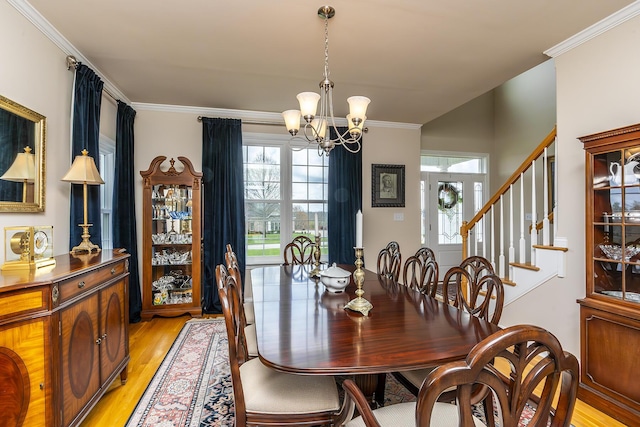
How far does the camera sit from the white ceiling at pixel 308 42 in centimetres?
219

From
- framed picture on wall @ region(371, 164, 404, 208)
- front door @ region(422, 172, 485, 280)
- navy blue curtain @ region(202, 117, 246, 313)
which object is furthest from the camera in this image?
front door @ region(422, 172, 485, 280)

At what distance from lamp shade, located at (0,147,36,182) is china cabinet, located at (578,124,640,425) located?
3.64 meters

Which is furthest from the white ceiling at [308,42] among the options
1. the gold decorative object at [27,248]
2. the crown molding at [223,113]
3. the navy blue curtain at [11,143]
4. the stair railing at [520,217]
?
the gold decorative object at [27,248]

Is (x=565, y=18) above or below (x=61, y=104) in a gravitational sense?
above

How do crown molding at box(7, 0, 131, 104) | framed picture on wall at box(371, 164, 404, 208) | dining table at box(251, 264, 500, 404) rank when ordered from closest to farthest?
dining table at box(251, 264, 500, 404) < crown molding at box(7, 0, 131, 104) < framed picture on wall at box(371, 164, 404, 208)

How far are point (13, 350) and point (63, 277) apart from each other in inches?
13.4

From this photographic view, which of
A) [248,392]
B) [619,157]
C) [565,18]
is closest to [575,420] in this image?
[619,157]

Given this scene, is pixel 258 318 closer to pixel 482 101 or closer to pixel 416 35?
pixel 416 35

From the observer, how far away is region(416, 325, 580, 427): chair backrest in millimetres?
742

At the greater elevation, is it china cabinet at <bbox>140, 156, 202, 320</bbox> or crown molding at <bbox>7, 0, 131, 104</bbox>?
crown molding at <bbox>7, 0, 131, 104</bbox>

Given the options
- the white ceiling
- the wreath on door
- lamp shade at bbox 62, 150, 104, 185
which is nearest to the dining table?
lamp shade at bbox 62, 150, 104, 185

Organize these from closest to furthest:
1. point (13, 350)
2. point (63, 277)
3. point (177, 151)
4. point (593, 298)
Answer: point (13, 350) → point (63, 277) → point (593, 298) → point (177, 151)

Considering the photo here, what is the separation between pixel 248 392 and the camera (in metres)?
1.49

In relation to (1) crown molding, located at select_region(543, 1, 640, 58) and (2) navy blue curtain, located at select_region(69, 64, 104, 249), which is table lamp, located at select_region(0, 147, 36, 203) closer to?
(2) navy blue curtain, located at select_region(69, 64, 104, 249)
